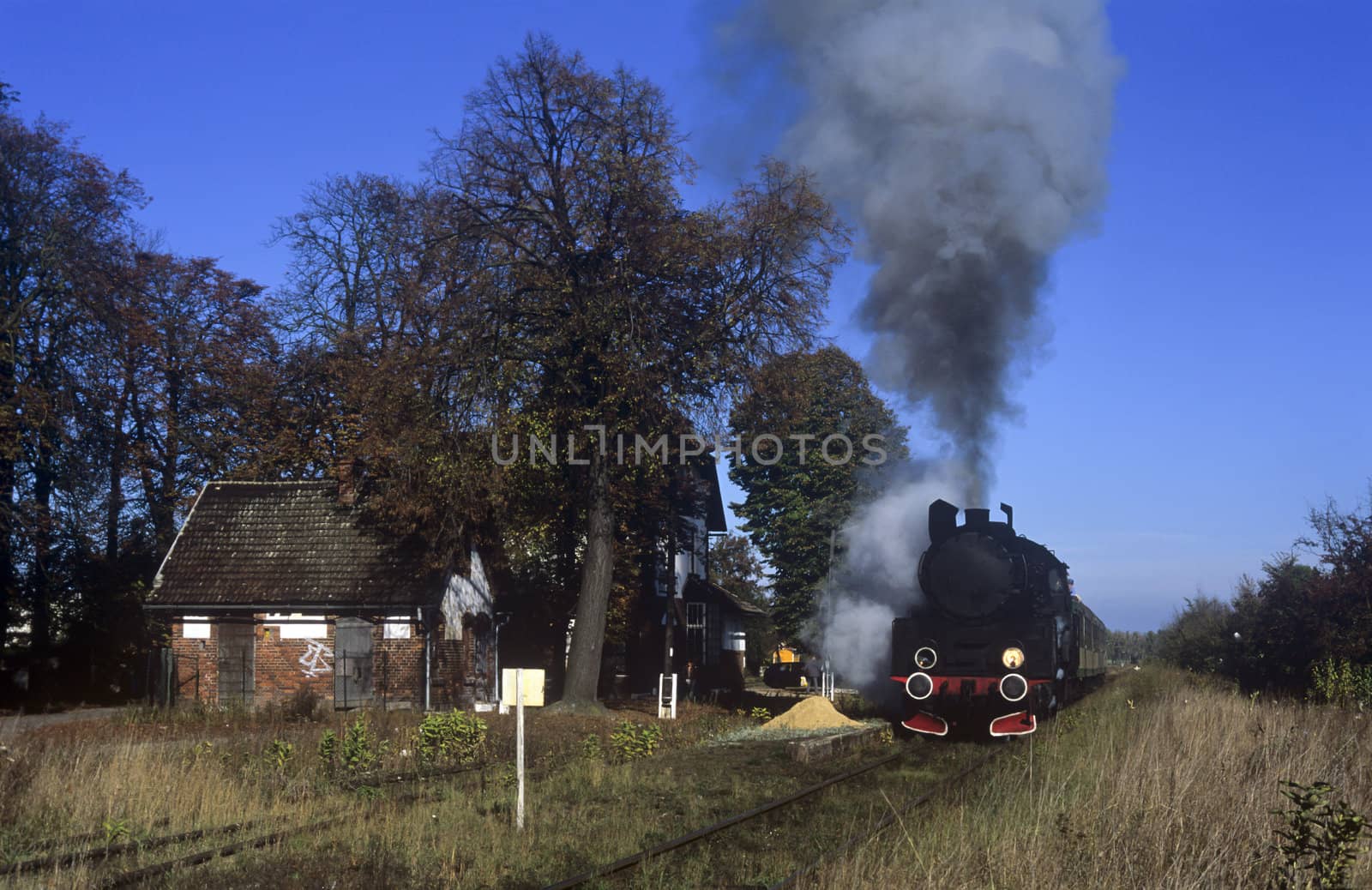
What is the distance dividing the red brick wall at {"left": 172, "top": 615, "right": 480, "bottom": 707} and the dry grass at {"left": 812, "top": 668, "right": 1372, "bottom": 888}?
44.4ft

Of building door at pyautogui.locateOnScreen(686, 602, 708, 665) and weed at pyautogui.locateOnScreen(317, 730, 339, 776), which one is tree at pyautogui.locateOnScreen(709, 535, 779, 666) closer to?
building door at pyautogui.locateOnScreen(686, 602, 708, 665)

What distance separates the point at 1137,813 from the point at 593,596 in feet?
50.8

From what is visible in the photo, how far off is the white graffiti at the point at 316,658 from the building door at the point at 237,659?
1.08 m

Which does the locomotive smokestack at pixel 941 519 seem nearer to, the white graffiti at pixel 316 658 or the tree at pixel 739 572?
the white graffiti at pixel 316 658

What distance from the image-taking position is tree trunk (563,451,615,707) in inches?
910

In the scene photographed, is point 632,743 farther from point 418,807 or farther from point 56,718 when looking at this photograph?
point 56,718

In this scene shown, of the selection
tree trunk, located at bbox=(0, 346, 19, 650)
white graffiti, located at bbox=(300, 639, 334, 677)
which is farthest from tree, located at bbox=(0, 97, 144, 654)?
white graffiti, located at bbox=(300, 639, 334, 677)

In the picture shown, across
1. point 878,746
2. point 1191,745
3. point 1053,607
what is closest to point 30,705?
point 878,746

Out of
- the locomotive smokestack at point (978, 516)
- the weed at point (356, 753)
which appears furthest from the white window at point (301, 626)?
the locomotive smokestack at point (978, 516)

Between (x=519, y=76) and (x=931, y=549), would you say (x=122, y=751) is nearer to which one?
(x=931, y=549)

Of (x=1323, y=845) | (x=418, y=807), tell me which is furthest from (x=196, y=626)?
Result: (x=1323, y=845)

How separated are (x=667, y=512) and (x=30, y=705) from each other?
14.5 metres

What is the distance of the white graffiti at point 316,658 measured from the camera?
974 inches

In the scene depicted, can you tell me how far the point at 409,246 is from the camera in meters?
23.3
